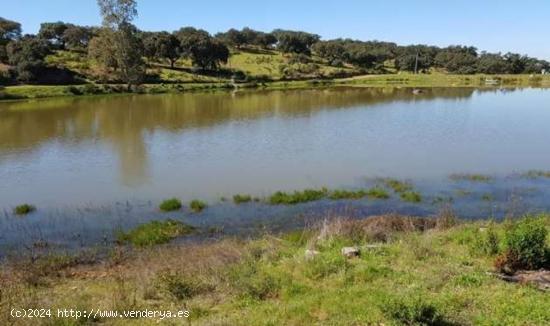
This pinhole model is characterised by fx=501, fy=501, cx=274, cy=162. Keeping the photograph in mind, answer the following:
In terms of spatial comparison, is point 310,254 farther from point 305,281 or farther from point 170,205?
point 170,205

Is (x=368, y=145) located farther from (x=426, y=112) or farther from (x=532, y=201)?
(x=426, y=112)

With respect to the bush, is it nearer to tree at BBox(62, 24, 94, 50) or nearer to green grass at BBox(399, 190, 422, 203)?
green grass at BBox(399, 190, 422, 203)

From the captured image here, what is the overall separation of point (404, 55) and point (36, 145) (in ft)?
474

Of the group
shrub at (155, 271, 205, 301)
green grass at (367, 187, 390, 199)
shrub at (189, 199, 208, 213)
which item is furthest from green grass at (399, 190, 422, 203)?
shrub at (155, 271, 205, 301)

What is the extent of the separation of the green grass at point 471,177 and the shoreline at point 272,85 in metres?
66.6

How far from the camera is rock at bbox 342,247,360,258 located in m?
11.9

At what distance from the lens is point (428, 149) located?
1335 inches

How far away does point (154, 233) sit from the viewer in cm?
1673

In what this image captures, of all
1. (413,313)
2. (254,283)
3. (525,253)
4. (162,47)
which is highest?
(162,47)

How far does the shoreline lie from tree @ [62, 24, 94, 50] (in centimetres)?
3819

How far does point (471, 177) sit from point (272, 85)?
82997 mm

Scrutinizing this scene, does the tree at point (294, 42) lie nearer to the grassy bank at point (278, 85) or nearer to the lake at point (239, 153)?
the grassy bank at point (278, 85)

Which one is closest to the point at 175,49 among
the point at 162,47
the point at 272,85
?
the point at 162,47

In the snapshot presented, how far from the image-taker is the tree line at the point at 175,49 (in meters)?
83.4
